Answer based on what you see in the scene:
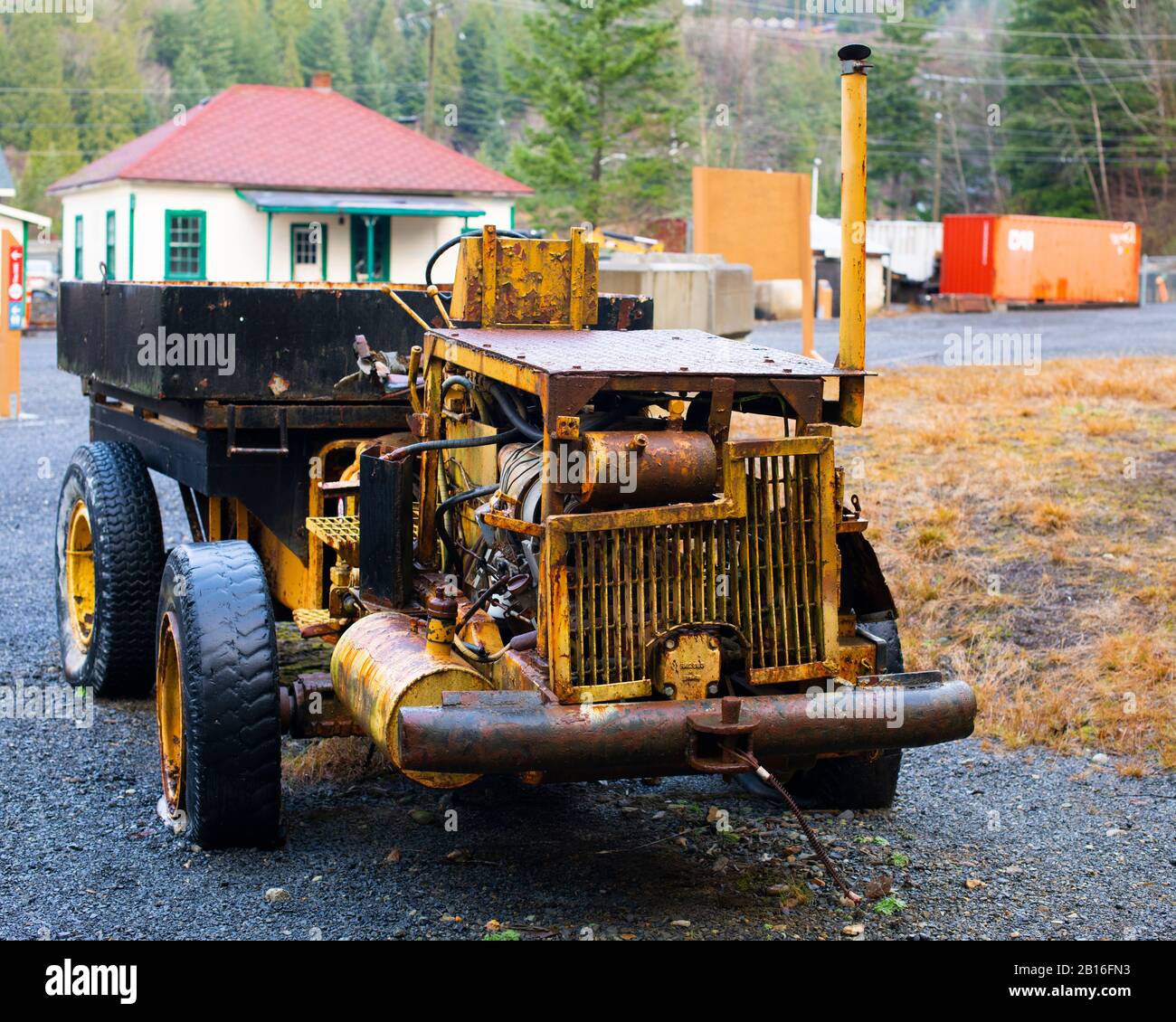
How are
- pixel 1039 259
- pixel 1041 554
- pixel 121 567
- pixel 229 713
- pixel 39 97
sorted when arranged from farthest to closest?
pixel 39 97 → pixel 1039 259 → pixel 1041 554 → pixel 121 567 → pixel 229 713

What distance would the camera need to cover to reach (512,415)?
15.3 ft

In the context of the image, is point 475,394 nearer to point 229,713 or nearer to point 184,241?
point 229,713

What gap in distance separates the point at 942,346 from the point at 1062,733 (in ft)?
66.3

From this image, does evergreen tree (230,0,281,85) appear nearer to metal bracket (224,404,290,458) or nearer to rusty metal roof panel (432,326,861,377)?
metal bracket (224,404,290,458)

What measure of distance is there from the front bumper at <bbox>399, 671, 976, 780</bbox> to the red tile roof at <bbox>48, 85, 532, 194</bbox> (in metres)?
30.4

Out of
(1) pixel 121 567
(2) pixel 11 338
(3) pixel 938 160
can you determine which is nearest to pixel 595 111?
(2) pixel 11 338

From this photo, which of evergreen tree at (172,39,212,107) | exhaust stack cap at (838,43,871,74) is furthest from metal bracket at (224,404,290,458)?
evergreen tree at (172,39,212,107)

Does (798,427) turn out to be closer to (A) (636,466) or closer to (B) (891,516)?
(A) (636,466)

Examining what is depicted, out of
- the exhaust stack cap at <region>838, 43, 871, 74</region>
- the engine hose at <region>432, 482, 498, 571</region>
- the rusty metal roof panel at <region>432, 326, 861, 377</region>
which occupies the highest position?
the exhaust stack cap at <region>838, 43, 871, 74</region>

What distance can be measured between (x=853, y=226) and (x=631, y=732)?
156 cm

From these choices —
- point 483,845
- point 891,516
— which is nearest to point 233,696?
point 483,845

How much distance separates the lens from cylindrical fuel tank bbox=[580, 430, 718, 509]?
410 centimetres

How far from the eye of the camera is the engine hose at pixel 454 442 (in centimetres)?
473

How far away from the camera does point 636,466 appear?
13.5ft
